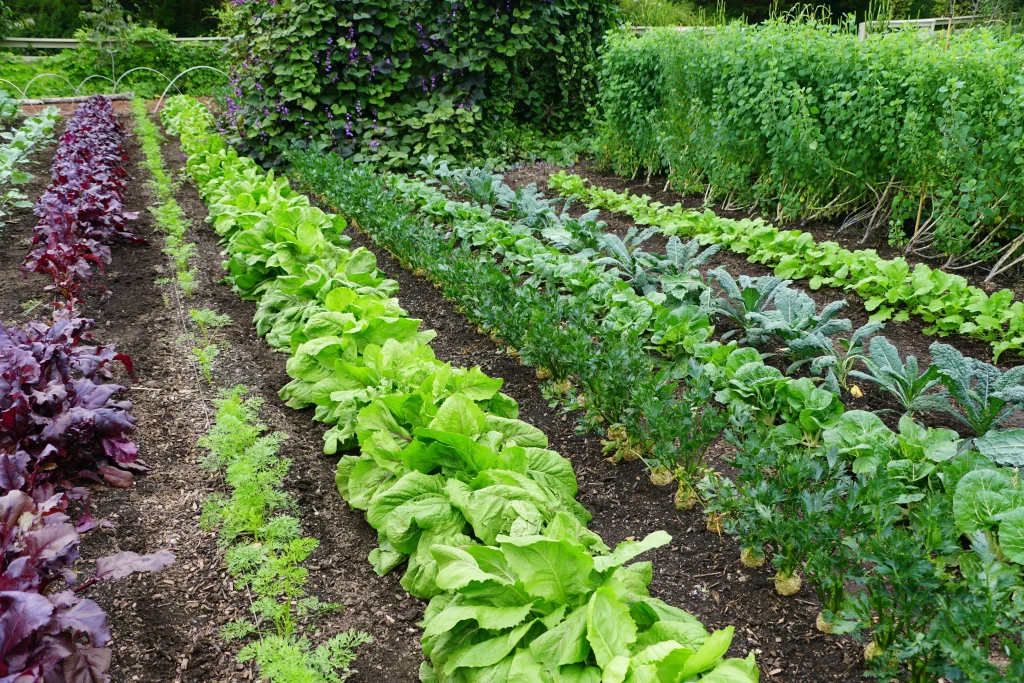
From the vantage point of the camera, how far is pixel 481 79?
→ 32.4ft

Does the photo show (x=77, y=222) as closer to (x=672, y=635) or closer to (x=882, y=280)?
(x=672, y=635)

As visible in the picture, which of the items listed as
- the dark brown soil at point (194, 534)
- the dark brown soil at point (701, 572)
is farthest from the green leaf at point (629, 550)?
the dark brown soil at point (194, 534)

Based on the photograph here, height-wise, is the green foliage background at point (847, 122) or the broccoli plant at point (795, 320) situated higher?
the green foliage background at point (847, 122)

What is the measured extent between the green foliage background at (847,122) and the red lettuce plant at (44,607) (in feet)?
16.9

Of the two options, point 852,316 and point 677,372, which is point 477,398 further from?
point 852,316

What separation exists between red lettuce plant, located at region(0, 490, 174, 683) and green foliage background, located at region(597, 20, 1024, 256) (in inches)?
202

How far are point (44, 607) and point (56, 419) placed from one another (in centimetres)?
154

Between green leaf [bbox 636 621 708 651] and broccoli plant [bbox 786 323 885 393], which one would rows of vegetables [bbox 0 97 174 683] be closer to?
green leaf [bbox 636 621 708 651]

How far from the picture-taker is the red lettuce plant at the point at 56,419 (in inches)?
119

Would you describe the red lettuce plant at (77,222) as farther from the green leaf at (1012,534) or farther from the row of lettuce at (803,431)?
the green leaf at (1012,534)

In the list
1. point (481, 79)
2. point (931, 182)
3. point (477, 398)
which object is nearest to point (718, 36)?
point (931, 182)

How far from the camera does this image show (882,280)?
14.2ft

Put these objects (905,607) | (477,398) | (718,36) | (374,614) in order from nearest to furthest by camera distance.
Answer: (905,607), (374,614), (477,398), (718,36)

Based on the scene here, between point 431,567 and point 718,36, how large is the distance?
647 centimetres
